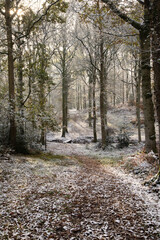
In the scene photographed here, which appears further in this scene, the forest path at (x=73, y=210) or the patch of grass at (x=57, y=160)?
the patch of grass at (x=57, y=160)

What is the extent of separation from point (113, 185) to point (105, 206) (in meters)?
1.59

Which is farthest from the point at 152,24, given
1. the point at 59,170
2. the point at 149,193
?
the point at 59,170

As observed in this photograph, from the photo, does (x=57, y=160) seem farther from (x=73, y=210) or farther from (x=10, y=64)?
(x=10, y=64)

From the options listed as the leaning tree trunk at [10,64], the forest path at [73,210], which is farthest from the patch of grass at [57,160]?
the forest path at [73,210]

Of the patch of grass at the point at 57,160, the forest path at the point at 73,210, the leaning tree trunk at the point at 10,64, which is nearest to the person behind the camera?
the forest path at the point at 73,210

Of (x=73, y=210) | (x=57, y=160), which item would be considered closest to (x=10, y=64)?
(x=57, y=160)

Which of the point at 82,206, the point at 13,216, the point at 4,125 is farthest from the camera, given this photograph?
the point at 4,125

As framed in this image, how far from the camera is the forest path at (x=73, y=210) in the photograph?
3047 millimetres

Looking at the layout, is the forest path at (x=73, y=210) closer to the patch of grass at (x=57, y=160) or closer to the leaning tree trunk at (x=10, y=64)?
the patch of grass at (x=57, y=160)

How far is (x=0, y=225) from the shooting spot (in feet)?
10.4

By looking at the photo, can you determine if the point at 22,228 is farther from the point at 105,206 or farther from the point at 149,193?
the point at 149,193

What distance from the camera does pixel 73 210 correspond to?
3.86m

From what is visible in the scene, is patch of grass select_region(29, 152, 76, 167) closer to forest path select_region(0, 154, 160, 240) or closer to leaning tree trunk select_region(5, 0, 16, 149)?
leaning tree trunk select_region(5, 0, 16, 149)

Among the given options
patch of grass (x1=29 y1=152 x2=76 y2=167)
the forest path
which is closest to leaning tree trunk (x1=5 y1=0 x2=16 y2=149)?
patch of grass (x1=29 y1=152 x2=76 y2=167)
